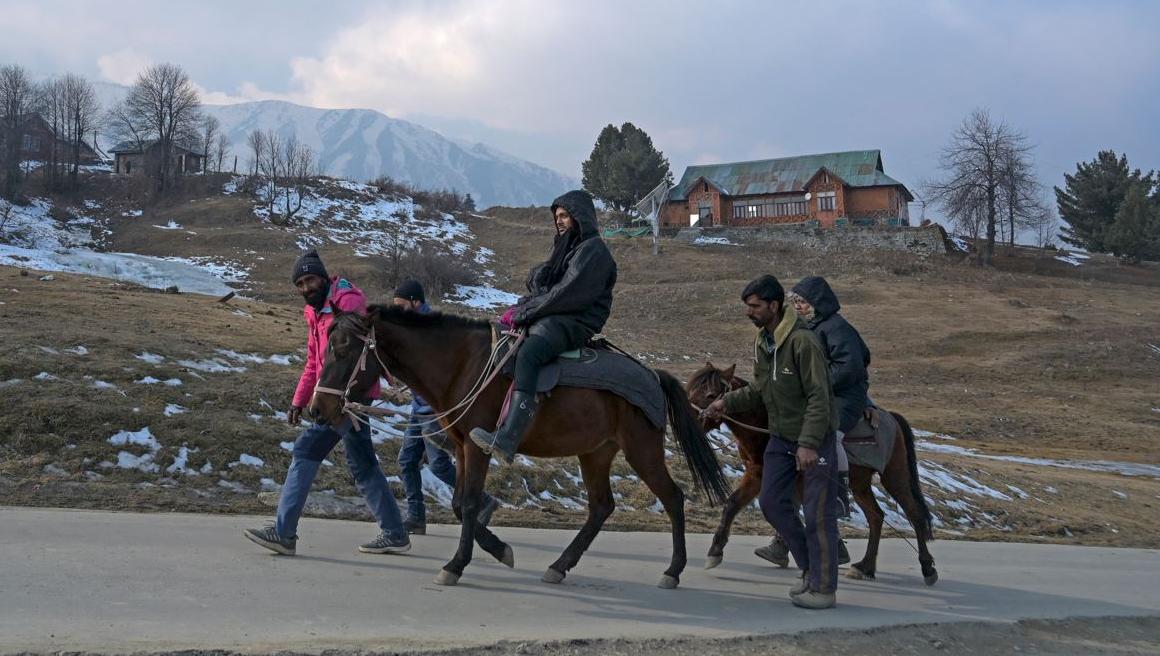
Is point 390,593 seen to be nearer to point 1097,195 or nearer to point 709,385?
point 709,385

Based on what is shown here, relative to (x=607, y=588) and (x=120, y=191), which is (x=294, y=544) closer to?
(x=607, y=588)

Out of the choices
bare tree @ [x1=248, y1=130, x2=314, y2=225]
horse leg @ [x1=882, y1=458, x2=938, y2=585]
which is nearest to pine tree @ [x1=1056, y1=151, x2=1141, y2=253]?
bare tree @ [x1=248, y1=130, x2=314, y2=225]

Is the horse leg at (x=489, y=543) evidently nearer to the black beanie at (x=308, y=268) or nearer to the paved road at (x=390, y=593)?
the paved road at (x=390, y=593)

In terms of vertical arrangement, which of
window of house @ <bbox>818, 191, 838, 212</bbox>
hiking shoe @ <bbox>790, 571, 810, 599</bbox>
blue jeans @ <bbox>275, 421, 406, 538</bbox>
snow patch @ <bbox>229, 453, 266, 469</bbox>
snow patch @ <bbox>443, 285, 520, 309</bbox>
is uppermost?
window of house @ <bbox>818, 191, 838, 212</bbox>

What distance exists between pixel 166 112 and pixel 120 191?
11.3 meters

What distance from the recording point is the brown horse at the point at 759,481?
7930 millimetres

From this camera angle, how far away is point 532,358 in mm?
6719

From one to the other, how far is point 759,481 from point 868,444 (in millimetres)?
1065

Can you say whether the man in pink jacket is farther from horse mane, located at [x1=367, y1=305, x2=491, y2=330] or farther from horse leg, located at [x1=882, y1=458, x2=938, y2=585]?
horse leg, located at [x1=882, y1=458, x2=938, y2=585]

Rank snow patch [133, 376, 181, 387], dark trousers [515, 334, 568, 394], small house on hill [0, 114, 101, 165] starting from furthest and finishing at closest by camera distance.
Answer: small house on hill [0, 114, 101, 165], snow patch [133, 376, 181, 387], dark trousers [515, 334, 568, 394]

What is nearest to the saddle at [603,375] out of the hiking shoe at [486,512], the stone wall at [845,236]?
the hiking shoe at [486,512]

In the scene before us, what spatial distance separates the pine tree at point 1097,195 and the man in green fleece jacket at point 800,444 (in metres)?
72.3

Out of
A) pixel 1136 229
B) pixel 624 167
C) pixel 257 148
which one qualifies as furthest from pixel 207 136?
pixel 1136 229

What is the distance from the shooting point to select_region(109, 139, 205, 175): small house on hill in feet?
241
